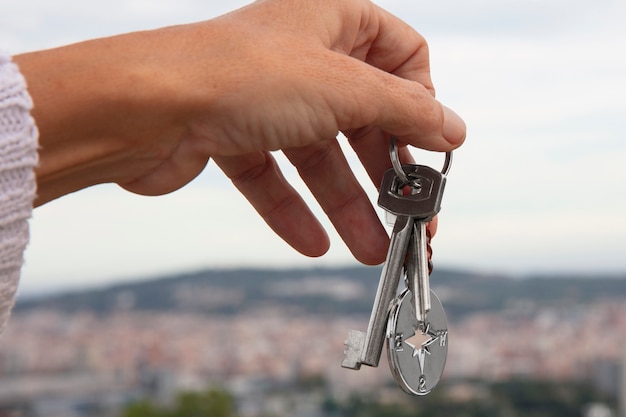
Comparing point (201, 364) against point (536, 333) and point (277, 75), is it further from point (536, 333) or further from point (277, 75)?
point (277, 75)

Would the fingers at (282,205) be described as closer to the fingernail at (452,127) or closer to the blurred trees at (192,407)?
the fingernail at (452,127)

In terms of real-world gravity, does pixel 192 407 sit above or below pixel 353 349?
below

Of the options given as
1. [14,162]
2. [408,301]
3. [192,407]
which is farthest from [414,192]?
[192,407]

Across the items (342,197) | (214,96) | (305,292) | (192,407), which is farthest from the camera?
(305,292)

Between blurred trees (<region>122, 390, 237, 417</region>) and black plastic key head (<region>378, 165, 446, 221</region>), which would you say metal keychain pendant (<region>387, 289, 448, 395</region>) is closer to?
black plastic key head (<region>378, 165, 446, 221</region>)

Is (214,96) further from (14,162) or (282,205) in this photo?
(282,205)

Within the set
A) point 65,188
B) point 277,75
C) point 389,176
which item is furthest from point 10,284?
point 389,176

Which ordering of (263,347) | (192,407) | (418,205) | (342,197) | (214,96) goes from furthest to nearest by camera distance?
(263,347)
(192,407)
(342,197)
(418,205)
(214,96)
